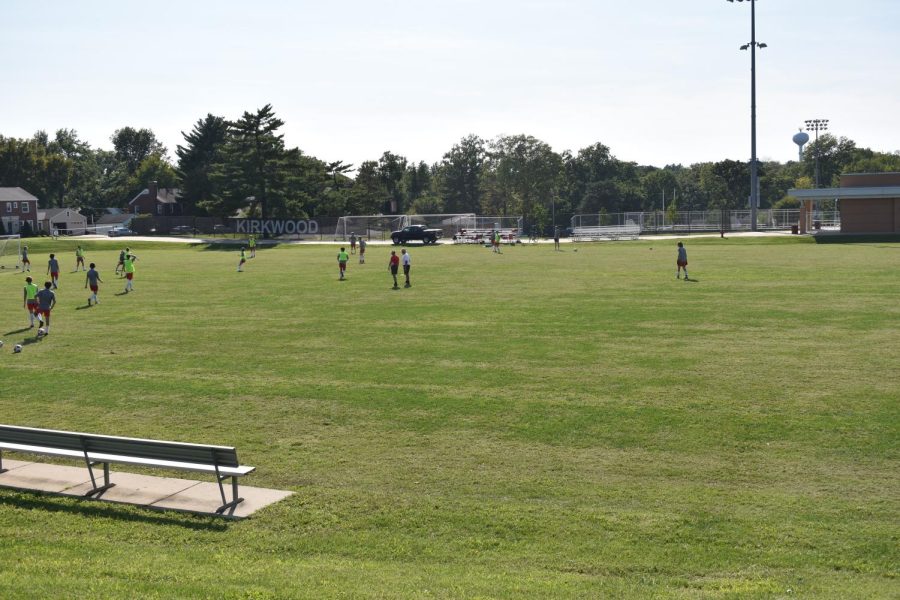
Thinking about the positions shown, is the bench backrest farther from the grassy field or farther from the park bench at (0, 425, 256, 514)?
the grassy field

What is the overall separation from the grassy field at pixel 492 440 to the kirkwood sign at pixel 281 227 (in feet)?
204

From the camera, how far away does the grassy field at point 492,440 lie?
328 inches

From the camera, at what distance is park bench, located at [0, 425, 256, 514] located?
10.2 m

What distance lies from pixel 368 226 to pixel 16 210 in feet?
179

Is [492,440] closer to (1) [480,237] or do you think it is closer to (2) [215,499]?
(2) [215,499]

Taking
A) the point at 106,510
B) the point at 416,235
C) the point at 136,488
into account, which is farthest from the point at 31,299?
the point at 416,235

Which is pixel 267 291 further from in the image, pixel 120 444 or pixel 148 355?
pixel 120 444

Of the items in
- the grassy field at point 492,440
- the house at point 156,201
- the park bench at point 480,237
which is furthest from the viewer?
the house at point 156,201

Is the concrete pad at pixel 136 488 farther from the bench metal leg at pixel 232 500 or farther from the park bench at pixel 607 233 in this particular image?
the park bench at pixel 607 233

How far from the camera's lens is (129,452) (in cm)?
1071

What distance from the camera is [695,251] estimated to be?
57.2m

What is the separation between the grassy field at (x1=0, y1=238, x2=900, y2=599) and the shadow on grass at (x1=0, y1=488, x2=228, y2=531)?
4 cm

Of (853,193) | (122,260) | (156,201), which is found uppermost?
(156,201)

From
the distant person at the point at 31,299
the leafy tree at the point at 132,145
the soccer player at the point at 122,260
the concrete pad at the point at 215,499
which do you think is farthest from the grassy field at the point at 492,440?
the leafy tree at the point at 132,145
